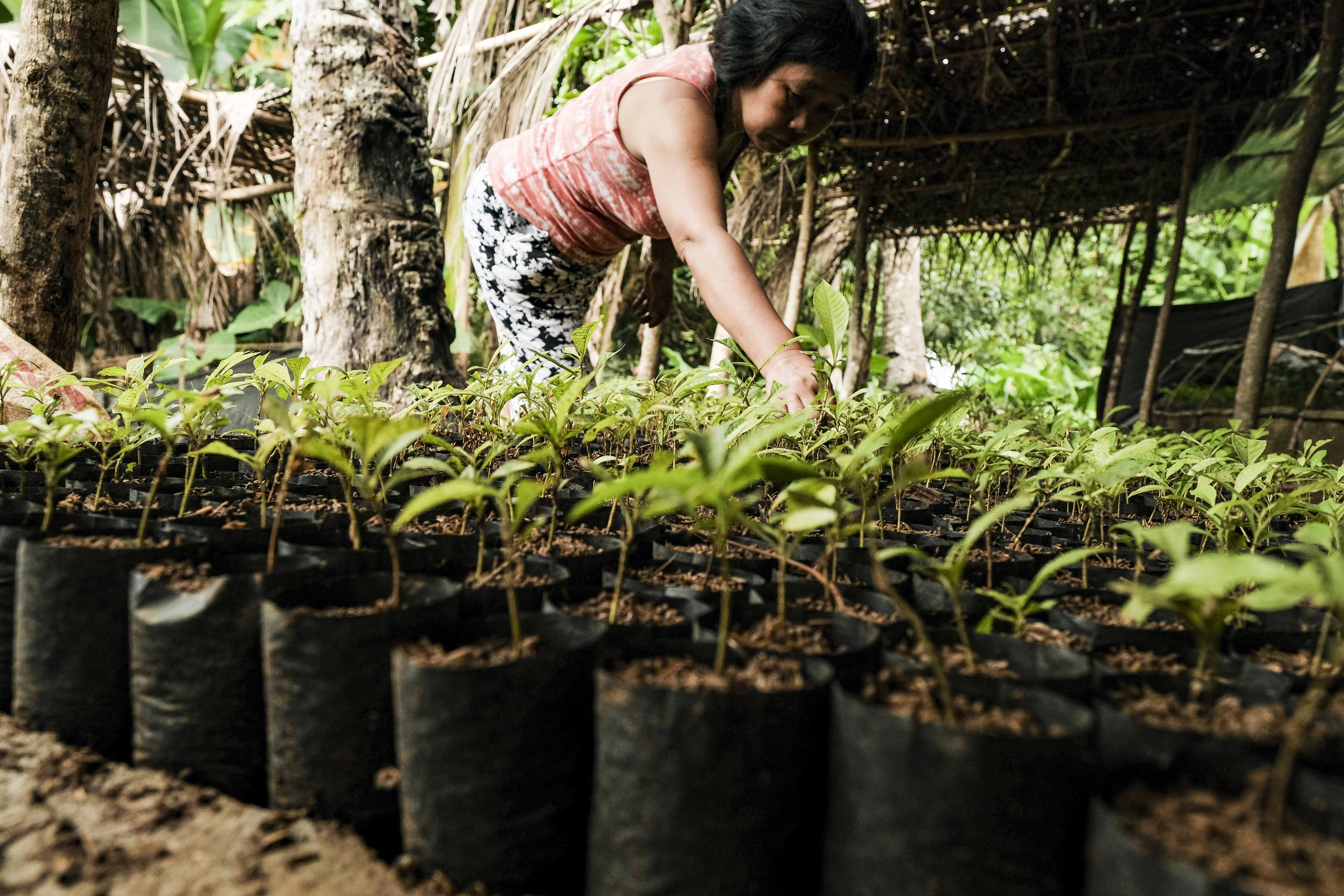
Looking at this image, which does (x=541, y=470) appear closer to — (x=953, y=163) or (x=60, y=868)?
A: (x=60, y=868)

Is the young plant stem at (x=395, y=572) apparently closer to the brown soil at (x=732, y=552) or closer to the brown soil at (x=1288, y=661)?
the brown soil at (x=732, y=552)

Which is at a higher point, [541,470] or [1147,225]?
[1147,225]

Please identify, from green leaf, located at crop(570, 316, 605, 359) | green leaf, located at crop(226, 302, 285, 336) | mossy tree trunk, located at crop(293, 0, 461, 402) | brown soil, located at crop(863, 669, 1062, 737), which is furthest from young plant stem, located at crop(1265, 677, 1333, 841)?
green leaf, located at crop(226, 302, 285, 336)

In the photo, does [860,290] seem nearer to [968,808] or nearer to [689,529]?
[689,529]

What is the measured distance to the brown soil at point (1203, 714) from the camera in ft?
2.06

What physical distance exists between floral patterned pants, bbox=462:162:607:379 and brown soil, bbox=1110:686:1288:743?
1.87m

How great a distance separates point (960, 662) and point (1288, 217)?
2979 millimetres

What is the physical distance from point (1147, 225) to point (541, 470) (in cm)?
466

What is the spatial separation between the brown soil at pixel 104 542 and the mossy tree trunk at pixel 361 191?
178cm

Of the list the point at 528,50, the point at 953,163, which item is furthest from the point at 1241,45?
the point at 528,50

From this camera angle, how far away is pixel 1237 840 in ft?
1.61

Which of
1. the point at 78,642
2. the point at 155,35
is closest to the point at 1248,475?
the point at 78,642

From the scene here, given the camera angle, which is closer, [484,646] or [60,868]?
[60,868]

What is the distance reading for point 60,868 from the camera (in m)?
0.69
